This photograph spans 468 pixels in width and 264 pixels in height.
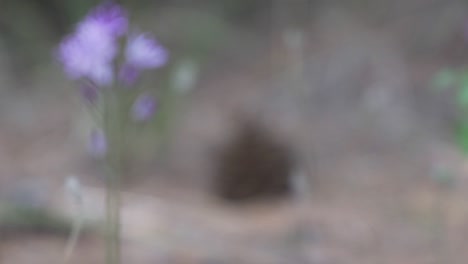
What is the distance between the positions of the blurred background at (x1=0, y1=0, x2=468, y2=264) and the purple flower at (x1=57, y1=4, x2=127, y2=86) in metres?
0.50

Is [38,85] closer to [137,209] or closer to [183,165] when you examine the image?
[183,165]

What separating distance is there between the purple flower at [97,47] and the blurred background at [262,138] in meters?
0.50

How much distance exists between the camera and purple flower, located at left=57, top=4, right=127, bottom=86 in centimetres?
136

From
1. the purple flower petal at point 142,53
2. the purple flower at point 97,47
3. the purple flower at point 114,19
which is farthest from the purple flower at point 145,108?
the purple flower at point 114,19

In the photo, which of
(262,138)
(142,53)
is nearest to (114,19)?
(142,53)

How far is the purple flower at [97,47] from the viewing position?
1.36 m

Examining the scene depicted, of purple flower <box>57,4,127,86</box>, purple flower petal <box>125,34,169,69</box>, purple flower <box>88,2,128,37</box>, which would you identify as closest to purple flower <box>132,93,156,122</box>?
purple flower petal <box>125,34,169,69</box>

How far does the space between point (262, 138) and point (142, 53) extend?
179cm

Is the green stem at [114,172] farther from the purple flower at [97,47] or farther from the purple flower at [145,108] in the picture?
the purple flower at [145,108]

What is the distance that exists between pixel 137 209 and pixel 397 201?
2.72 feet

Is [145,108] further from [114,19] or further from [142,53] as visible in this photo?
[114,19]

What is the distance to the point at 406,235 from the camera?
2.32 meters

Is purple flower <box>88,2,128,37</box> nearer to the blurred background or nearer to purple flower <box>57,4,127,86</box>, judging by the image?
purple flower <box>57,4,127,86</box>

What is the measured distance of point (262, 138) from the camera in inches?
131
